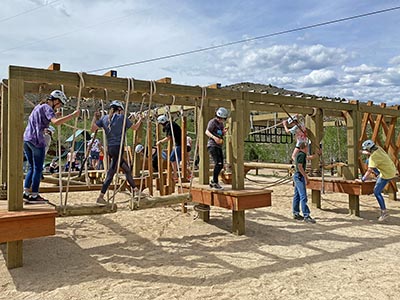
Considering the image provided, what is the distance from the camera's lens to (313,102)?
7.20 m

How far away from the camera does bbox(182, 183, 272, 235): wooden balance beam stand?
5688 millimetres

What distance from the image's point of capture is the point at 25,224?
3.88m

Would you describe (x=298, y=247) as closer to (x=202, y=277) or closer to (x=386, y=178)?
(x=202, y=277)

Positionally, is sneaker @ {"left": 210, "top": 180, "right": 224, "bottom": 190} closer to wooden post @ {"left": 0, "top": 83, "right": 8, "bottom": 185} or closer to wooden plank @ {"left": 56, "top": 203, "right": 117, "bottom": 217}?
wooden plank @ {"left": 56, "top": 203, "right": 117, "bottom": 217}

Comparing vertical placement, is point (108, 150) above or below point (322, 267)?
above

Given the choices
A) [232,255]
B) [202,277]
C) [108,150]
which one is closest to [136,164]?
[108,150]

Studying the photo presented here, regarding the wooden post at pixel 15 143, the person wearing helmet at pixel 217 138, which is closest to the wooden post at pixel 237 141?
the person wearing helmet at pixel 217 138

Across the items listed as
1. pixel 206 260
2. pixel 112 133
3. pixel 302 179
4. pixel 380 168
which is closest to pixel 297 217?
pixel 302 179

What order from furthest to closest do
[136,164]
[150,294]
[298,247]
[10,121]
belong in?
[136,164], [298,247], [10,121], [150,294]

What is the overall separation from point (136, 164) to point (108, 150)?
4.29m

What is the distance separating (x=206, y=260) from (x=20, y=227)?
7.24 feet

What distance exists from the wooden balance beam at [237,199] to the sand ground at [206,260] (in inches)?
10.9

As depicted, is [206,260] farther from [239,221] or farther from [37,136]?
[37,136]

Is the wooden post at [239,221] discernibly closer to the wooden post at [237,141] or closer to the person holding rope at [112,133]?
the wooden post at [237,141]
